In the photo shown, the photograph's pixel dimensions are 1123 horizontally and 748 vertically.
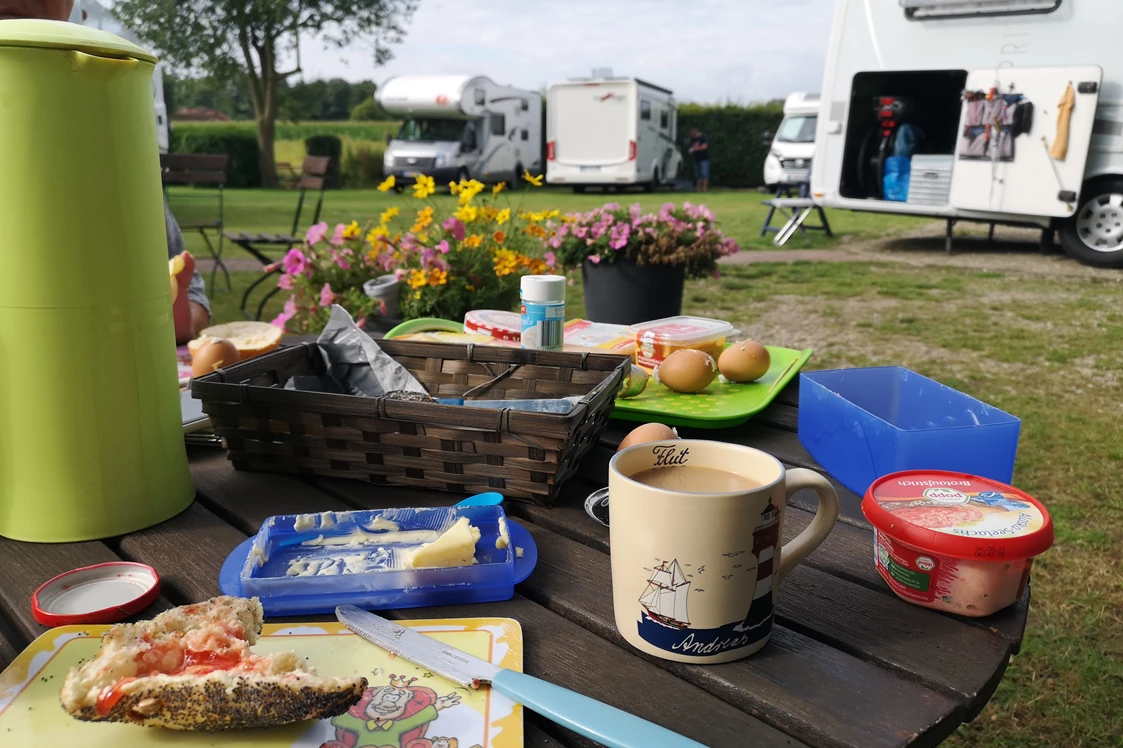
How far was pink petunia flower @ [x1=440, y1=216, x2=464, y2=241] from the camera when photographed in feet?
9.01

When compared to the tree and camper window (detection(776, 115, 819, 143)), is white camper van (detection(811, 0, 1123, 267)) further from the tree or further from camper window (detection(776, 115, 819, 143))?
the tree

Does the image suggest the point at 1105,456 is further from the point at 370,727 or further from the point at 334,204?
the point at 334,204

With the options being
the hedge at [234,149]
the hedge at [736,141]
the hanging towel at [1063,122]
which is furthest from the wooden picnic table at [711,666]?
the hedge at [234,149]

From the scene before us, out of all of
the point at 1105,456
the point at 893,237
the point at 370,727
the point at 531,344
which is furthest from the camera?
the point at 893,237

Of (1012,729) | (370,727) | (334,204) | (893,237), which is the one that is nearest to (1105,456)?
(1012,729)

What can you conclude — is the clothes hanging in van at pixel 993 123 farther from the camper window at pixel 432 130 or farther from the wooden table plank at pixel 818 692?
the camper window at pixel 432 130

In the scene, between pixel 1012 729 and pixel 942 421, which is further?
pixel 1012 729

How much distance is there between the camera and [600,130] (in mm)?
15891

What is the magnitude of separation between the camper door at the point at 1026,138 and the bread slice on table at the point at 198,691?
26.1 feet

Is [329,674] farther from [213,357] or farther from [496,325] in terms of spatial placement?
[496,325]

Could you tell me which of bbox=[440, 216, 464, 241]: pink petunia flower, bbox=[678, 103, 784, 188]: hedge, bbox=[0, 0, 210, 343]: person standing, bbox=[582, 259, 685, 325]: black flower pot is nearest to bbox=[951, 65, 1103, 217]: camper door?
bbox=[582, 259, 685, 325]: black flower pot

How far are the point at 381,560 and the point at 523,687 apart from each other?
0.25 meters

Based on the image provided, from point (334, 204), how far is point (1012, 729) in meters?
13.7

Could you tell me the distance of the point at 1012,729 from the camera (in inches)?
68.3
